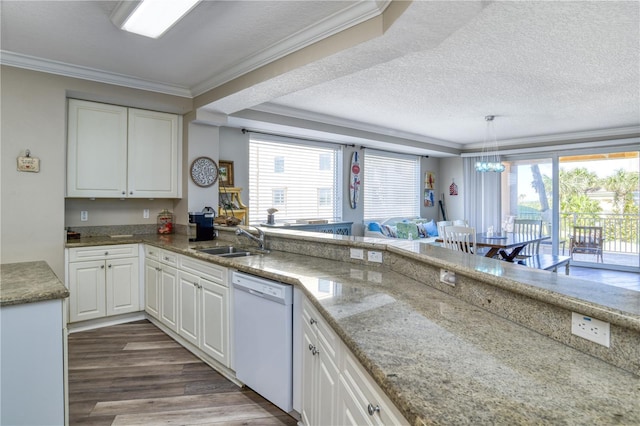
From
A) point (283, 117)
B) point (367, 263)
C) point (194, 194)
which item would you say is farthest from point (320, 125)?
point (367, 263)

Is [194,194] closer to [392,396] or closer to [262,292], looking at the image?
[262,292]

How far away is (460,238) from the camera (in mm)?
4336

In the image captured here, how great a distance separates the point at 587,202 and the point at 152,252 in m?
7.38

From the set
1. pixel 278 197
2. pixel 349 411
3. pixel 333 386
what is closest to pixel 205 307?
pixel 333 386

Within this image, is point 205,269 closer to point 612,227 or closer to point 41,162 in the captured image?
point 41,162

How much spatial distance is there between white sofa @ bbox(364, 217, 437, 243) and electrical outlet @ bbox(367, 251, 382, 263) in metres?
3.76

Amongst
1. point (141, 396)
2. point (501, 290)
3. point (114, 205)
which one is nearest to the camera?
point (501, 290)

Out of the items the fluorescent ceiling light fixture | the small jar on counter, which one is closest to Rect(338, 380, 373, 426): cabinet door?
the fluorescent ceiling light fixture

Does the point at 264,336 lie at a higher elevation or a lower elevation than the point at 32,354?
lower

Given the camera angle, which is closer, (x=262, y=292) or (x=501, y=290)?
(x=501, y=290)

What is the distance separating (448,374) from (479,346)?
9.8 inches

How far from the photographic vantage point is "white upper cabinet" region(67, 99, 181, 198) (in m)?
3.53

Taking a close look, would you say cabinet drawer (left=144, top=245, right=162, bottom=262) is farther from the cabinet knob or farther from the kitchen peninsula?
the cabinet knob

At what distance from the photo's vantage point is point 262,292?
2156mm
